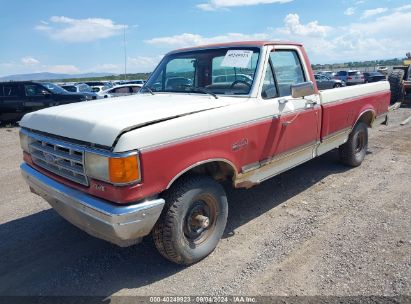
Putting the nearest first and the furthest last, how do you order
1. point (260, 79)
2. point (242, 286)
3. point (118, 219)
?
point (118, 219) < point (242, 286) < point (260, 79)

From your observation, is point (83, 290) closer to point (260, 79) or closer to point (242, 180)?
point (242, 180)

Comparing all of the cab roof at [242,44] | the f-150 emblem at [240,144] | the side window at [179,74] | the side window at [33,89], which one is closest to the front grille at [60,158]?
the f-150 emblem at [240,144]

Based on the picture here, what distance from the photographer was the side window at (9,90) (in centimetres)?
1343

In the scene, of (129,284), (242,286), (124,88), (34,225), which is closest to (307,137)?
(242,286)

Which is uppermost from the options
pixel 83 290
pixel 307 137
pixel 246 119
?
pixel 246 119

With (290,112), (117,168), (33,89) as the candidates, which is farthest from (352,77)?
(117,168)

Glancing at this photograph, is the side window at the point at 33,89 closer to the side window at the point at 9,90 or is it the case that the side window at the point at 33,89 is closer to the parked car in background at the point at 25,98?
the parked car in background at the point at 25,98

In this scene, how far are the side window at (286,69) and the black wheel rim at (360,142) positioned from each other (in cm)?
211

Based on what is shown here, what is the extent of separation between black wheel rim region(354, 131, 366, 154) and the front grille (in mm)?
4788

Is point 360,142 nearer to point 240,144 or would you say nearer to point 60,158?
point 240,144

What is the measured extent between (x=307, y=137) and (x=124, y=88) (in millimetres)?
14263

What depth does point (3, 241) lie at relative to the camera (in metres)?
3.96

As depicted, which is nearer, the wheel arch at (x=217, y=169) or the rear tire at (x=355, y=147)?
the wheel arch at (x=217, y=169)

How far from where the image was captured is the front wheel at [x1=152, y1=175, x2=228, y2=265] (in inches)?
122
